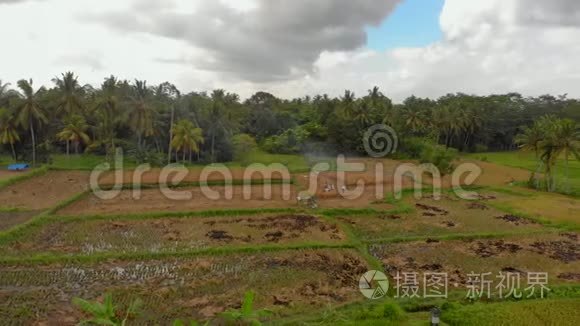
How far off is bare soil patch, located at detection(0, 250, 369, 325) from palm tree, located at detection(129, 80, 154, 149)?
1742 centimetres

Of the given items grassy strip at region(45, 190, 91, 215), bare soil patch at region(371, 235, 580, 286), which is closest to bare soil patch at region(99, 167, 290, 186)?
grassy strip at region(45, 190, 91, 215)

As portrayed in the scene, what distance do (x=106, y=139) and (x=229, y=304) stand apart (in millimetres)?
25355

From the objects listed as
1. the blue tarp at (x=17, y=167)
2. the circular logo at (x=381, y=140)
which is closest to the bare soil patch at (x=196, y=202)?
the blue tarp at (x=17, y=167)

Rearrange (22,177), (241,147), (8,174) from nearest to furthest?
(22,177), (8,174), (241,147)

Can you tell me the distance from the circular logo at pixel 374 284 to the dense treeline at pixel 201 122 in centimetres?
2018

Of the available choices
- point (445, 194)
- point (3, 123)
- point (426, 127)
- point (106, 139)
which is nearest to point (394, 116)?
point (426, 127)

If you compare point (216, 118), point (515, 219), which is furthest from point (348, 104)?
point (515, 219)

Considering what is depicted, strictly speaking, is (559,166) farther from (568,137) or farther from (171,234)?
(171,234)

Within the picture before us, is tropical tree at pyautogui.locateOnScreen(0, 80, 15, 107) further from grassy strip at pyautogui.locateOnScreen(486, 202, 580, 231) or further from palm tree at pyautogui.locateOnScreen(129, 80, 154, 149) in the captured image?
grassy strip at pyautogui.locateOnScreen(486, 202, 580, 231)

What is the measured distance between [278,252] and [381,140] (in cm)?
2913

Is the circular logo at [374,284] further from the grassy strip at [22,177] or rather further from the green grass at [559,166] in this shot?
the grassy strip at [22,177]

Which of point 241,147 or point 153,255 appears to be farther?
point 241,147

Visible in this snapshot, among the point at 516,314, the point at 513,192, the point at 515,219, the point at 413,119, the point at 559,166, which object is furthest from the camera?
the point at 413,119

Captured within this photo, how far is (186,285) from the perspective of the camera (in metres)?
11.1
